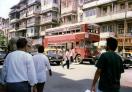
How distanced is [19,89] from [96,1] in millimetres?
51890

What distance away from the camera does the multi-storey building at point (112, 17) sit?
162 ft

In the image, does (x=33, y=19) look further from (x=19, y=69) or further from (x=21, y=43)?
(x=19, y=69)

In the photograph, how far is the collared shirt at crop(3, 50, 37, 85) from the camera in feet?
18.7

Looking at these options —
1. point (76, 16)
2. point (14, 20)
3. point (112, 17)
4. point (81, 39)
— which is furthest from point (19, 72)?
point (14, 20)

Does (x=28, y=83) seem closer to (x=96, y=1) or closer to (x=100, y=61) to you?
(x=100, y=61)

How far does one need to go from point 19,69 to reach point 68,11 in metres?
60.3

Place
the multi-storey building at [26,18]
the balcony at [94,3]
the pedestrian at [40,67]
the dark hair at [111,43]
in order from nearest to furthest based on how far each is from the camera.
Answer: the dark hair at [111,43]
the pedestrian at [40,67]
the balcony at [94,3]
the multi-storey building at [26,18]

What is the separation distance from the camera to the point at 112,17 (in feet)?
170

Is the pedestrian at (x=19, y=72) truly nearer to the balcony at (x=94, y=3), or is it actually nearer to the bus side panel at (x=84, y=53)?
the bus side panel at (x=84, y=53)

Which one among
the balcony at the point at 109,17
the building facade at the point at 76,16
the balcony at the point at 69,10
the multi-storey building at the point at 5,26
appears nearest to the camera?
the balcony at the point at 109,17

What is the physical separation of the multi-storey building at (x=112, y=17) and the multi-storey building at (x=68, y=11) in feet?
14.0

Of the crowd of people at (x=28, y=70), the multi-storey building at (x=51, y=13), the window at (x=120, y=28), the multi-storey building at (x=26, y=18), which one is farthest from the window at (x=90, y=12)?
the crowd of people at (x=28, y=70)

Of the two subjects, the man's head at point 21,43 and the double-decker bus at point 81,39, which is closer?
the man's head at point 21,43

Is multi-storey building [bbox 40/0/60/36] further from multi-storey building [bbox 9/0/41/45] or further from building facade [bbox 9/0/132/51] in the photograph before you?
multi-storey building [bbox 9/0/41/45]
